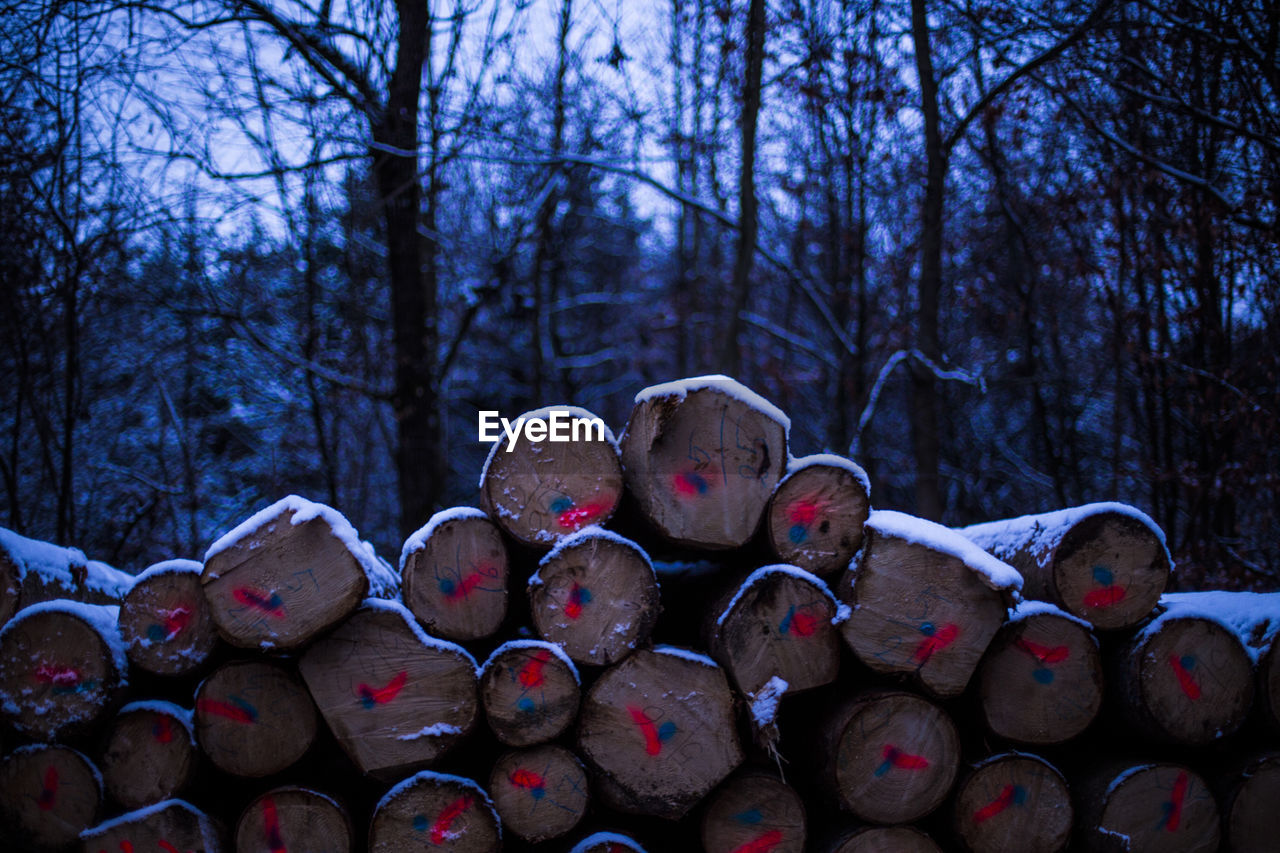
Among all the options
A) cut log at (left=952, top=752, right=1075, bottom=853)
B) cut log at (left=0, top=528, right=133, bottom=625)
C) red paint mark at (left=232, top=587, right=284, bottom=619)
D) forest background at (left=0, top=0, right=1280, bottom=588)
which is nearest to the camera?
red paint mark at (left=232, top=587, right=284, bottom=619)

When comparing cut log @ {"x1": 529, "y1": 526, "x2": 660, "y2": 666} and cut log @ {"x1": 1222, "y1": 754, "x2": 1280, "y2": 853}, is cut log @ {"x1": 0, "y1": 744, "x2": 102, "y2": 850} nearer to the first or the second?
cut log @ {"x1": 529, "y1": 526, "x2": 660, "y2": 666}

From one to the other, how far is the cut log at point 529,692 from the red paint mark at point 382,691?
0.86ft

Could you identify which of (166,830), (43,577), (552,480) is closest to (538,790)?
(552,480)

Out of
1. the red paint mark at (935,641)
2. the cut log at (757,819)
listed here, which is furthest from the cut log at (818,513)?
the cut log at (757,819)

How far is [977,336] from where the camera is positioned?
33.6ft

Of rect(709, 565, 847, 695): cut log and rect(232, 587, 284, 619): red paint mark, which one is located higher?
rect(232, 587, 284, 619): red paint mark

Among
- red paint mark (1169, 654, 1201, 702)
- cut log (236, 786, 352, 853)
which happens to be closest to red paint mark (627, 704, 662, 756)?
cut log (236, 786, 352, 853)

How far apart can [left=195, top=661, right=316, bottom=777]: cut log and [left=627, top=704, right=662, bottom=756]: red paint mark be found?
100 centimetres

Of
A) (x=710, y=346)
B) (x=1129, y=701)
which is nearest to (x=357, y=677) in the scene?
(x=1129, y=701)

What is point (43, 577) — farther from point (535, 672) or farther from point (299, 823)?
point (535, 672)

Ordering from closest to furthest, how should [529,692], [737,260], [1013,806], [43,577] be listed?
[529,692]
[1013,806]
[43,577]
[737,260]

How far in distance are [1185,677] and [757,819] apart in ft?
4.63

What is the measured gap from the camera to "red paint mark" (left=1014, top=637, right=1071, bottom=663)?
96.4 inches

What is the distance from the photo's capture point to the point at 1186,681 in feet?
8.05
